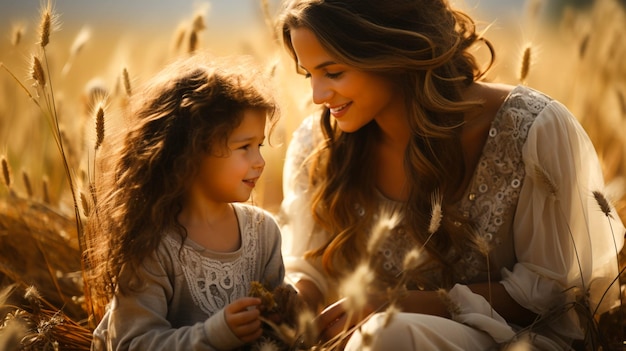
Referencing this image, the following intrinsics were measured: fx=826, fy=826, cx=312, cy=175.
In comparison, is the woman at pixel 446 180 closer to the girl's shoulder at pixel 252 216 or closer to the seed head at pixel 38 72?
the girl's shoulder at pixel 252 216

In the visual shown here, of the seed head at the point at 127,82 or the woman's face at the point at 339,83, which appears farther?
the seed head at the point at 127,82

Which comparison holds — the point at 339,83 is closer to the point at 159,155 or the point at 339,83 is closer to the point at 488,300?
the point at 159,155

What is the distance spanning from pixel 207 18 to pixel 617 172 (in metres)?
2.05

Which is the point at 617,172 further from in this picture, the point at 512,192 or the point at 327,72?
the point at 327,72

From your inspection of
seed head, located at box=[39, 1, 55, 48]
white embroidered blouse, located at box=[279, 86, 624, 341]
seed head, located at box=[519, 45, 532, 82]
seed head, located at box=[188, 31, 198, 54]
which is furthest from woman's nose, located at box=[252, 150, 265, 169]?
seed head, located at box=[519, 45, 532, 82]

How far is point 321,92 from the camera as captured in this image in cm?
258

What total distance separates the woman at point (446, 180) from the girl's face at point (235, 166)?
1.04 ft

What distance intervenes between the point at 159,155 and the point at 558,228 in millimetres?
1274

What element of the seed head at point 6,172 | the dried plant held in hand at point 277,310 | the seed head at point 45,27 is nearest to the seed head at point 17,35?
the seed head at point 45,27

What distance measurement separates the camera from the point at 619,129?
360 cm

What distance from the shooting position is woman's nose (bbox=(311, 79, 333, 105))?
2582mm

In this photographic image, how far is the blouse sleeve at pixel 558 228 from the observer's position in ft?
8.43

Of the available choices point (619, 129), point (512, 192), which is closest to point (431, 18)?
point (512, 192)

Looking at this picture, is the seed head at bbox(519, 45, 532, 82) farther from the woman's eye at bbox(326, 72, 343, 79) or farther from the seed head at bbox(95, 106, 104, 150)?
the seed head at bbox(95, 106, 104, 150)
